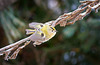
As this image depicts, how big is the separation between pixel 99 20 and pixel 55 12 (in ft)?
1.28

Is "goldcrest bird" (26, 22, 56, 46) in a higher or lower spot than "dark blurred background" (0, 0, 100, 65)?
higher

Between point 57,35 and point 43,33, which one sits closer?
point 43,33

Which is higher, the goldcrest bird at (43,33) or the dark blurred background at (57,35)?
the goldcrest bird at (43,33)

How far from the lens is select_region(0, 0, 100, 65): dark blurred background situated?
33.3 inches

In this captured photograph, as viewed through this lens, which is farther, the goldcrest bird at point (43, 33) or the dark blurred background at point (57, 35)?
the dark blurred background at point (57, 35)

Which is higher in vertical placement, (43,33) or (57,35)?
(43,33)

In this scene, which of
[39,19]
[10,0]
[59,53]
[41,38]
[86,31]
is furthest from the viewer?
[59,53]

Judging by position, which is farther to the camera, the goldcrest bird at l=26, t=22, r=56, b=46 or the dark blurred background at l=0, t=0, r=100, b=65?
the dark blurred background at l=0, t=0, r=100, b=65

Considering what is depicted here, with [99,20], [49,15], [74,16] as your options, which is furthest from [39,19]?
[74,16]

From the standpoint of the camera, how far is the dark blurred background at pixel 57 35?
2.78ft

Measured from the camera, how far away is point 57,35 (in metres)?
1.10

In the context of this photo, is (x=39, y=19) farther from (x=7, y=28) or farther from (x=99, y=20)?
(x=99, y=20)

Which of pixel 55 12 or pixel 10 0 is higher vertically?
pixel 10 0

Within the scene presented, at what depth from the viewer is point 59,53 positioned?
1142 millimetres
